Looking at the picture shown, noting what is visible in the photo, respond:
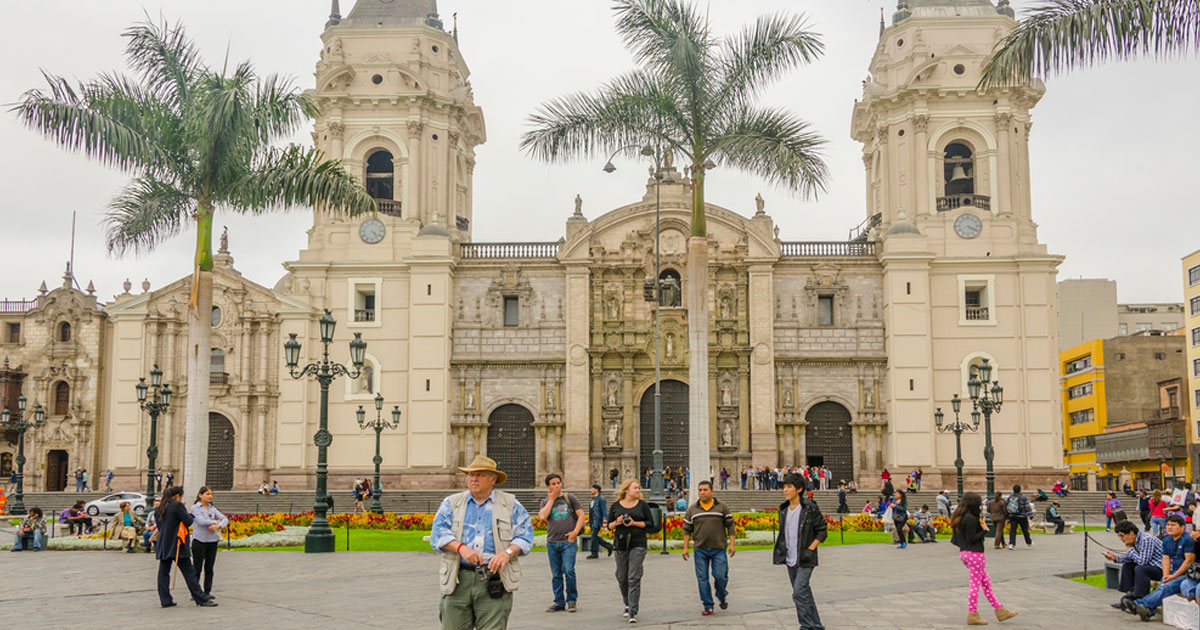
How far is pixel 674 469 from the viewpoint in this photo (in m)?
47.2

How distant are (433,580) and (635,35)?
12.5 metres

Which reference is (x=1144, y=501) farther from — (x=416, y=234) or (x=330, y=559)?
(x=416, y=234)

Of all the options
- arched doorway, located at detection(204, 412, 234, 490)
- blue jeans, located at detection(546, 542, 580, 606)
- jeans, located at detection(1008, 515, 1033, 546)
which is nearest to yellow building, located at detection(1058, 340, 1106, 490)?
arched doorway, located at detection(204, 412, 234, 490)

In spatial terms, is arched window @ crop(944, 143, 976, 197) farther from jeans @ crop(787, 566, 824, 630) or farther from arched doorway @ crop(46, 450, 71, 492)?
jeans @ crop(787, 566, 824, 630)

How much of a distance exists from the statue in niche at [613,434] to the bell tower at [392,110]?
10270 millimetres

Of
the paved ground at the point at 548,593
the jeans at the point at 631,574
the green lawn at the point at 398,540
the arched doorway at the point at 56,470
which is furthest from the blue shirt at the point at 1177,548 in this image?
the arched doorway at the point at 56,470

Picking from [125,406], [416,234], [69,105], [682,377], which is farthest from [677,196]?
[69,105]

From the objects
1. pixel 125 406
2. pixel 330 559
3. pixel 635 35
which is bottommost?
pixel 330 559

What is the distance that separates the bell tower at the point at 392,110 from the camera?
4856cm

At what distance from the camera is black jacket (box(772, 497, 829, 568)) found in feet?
37.2

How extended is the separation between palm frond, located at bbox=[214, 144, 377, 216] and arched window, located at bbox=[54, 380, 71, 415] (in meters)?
29.3

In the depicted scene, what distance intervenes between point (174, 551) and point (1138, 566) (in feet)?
37.0

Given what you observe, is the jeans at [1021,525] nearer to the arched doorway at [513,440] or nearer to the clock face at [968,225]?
A: the clock face at [968,225]

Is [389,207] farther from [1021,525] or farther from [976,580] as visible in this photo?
[976,580]
